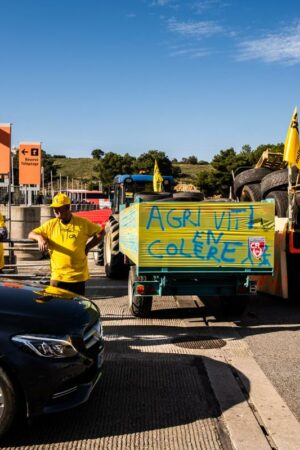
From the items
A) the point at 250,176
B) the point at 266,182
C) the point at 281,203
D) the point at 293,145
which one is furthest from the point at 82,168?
the point at 293,145

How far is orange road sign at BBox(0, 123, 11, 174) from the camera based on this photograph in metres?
11.8

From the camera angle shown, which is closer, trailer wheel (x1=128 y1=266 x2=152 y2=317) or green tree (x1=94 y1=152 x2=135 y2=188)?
trailer wheel (x1=128 y1=266 x2=152 y2=317)

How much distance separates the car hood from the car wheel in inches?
15.7

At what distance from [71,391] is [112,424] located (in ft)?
1.69

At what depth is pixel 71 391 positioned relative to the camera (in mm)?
3869

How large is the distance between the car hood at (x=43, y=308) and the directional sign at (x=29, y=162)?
409 inches

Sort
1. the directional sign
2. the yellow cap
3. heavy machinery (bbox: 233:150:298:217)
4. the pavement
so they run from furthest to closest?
the directional sign → heavy machinery (bbox: 233:150:298:217) → the yellow cap → the pavement

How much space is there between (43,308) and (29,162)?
1132 cm

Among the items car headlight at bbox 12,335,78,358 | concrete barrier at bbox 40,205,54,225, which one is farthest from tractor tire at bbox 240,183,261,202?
concrete barrier at bbox 40,205,54,225

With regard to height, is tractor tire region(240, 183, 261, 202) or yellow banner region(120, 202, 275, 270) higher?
tractor tire region(240, 183, 261, 202)

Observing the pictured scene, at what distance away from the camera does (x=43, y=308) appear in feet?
13.7

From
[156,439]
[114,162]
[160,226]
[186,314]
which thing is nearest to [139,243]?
[160,226]

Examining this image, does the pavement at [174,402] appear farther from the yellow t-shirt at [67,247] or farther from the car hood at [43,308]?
the yellow t-shirt at [67,247]

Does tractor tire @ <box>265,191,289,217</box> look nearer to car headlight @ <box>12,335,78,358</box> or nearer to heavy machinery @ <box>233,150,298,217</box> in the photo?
heavy machinery @ <box>233,150,298,217</box>
